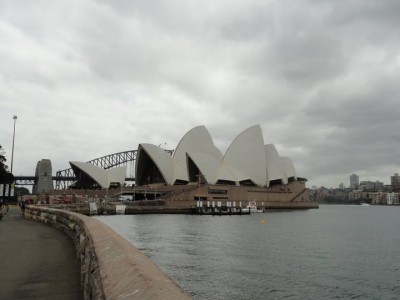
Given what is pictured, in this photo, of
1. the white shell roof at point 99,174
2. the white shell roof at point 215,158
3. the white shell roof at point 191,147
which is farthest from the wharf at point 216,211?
the white shell roof at point 99,174

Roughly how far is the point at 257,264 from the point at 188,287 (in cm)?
595

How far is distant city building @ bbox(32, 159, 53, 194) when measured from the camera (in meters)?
128

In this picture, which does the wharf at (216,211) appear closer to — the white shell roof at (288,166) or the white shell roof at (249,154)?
the white shell roof at (249,154)

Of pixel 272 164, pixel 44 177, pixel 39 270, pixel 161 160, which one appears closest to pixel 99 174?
pixel 161 160

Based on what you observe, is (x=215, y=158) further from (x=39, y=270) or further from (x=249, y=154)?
(x=39, y=270)

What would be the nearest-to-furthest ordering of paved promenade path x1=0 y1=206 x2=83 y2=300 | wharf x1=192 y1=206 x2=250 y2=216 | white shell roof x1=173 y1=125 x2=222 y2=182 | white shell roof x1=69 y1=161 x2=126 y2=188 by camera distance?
1. paved promenade path x1=0 y1=206 x2=83 y2=300
2. wharf x1=192 y1=206 x2=250 y2=216
3. white shell roof x1=173 y1=125 x2=222 y2=182
4. white shell roof x1=69 y1=161 x2=126 y2=188

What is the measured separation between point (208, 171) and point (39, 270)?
92678mm

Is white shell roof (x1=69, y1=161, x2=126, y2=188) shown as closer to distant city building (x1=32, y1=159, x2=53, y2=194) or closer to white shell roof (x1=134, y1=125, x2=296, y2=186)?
white shell roof (x1=134, y1=125, x2=296, y2=186)

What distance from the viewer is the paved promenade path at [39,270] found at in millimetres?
5888

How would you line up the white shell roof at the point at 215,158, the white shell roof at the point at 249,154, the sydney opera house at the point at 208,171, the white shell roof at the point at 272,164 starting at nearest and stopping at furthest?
the sydney opera house at the point at 208,171 < the white shell roof at the point at 249,154 < the white shell roof at the point at 215,158 < the white shell roof at the point at 272,164

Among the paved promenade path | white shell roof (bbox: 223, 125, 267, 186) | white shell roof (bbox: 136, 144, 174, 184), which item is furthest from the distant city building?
the paved promenade path

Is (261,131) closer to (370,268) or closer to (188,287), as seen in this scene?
(370,268)

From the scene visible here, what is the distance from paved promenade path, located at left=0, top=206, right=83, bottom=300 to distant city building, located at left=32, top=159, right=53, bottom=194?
125185mm

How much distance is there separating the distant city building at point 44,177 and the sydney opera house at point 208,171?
2029 cm
